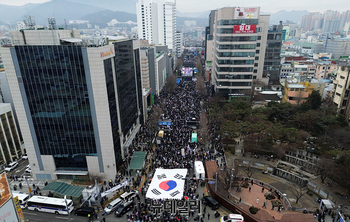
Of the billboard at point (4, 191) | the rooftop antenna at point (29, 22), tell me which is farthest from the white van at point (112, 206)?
the rooftop antenna at point (29, 22)

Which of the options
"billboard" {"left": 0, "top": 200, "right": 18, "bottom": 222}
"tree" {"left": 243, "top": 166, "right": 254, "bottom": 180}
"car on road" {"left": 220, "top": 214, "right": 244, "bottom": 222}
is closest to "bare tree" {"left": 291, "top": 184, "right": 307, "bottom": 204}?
"tree" {"left": 243, "top": 166, "right": 254, "bottom": 180}

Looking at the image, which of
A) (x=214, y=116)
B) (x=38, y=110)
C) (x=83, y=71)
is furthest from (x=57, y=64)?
(x=214, y=116)

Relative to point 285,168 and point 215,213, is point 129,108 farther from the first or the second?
point 285,168

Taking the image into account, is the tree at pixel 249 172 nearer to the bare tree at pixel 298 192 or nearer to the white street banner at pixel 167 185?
the bare tree at pixel 298 192

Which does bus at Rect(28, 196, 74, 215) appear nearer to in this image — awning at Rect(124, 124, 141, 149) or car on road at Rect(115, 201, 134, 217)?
car on road at Rect(115, 201, 134, 217)

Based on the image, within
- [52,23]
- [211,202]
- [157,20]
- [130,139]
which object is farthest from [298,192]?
[157,20]

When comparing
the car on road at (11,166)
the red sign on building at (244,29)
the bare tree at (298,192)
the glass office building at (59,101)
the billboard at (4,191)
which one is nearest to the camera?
the billboard at (4,191)
